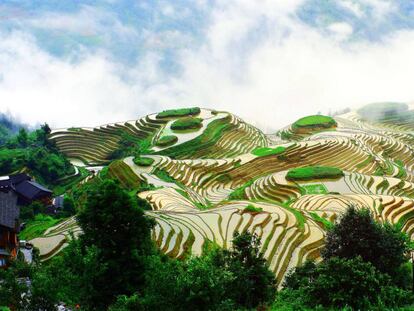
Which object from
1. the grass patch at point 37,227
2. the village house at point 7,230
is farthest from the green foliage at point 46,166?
the village house at point 7,230

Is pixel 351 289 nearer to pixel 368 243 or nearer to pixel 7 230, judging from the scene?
pixel 368 243

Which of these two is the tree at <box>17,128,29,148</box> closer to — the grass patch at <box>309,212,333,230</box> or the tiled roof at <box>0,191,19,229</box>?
the tiled roof at <box>0,191,19,229</box>

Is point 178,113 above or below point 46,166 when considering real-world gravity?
above

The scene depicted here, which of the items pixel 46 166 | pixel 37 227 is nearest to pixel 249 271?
pixel 37 227

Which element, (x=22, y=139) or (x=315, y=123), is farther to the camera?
(x=315, y=123)

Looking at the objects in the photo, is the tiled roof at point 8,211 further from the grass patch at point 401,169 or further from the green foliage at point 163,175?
the grass patch at point 401,169
